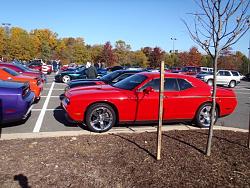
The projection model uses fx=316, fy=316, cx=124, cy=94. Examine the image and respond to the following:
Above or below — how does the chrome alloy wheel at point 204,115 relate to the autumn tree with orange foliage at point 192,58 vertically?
below

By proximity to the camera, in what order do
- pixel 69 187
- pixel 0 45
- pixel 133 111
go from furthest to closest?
pixel 0 45 < pixel 133 111 < pixel 69 187

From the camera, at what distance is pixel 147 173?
15.5 feet

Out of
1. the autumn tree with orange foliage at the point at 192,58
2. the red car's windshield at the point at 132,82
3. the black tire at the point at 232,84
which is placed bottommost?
the black tire at the point at 232,84

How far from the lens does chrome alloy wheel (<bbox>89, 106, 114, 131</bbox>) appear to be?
7.49m

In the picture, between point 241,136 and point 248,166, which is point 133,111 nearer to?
point 241,136

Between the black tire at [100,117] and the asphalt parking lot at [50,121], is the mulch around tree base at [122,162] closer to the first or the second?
the black tire at [100,117]

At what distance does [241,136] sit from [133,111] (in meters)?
2.55

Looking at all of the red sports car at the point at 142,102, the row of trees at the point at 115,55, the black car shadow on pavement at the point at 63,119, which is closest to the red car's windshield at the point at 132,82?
the red sports car at the point at 142,102

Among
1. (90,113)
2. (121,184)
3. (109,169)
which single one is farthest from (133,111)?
(121,184)

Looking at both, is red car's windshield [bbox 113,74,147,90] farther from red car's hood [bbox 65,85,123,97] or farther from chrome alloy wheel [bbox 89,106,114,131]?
chrome alloy wheel [bbox 89,106,114,131]

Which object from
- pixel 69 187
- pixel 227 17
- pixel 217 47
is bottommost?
pixel 69 187

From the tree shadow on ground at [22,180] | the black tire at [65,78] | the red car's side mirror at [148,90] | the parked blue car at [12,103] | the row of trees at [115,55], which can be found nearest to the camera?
the tree shadow on ground at [22,180]

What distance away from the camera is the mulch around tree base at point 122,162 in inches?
176

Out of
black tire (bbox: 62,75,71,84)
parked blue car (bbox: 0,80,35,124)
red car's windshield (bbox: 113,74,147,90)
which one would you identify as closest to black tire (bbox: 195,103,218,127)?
red car's windshield (bbox: 113,74,147,90)
